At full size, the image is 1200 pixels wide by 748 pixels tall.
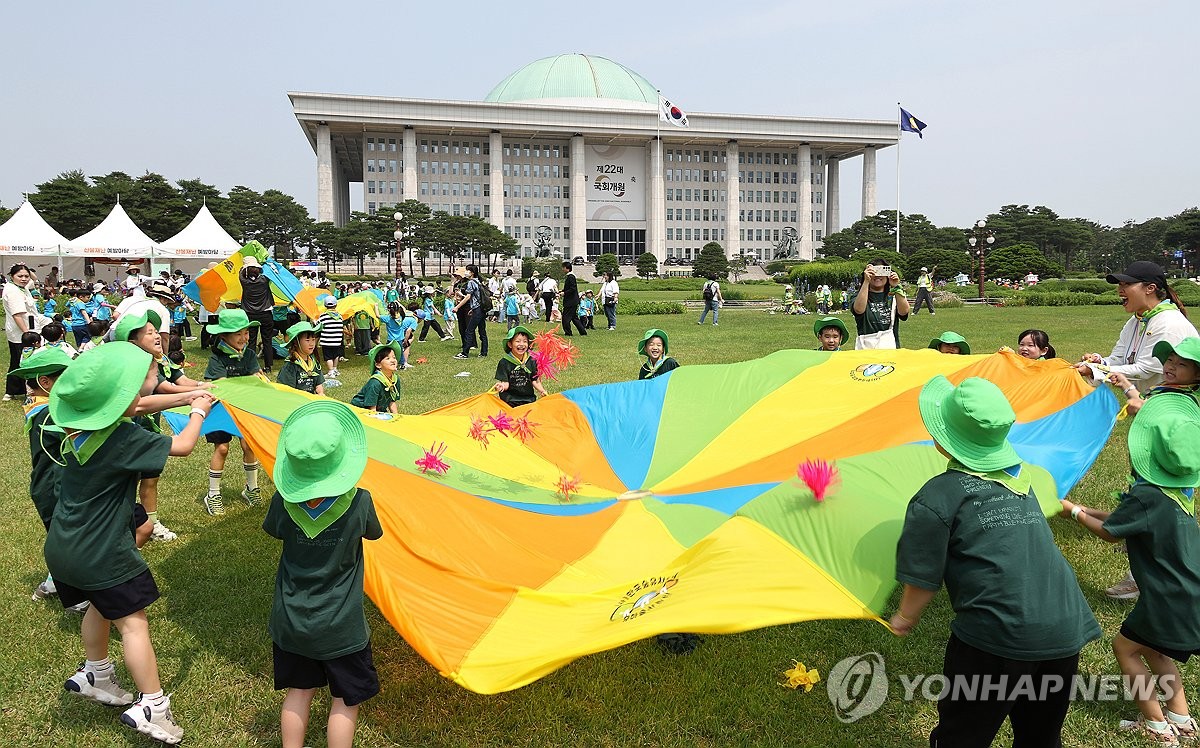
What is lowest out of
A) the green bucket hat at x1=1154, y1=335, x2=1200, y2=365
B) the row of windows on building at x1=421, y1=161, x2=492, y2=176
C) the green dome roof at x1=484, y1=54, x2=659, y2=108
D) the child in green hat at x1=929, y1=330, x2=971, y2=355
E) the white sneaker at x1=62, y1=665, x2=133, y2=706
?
the white sneaker at x1=62, y1=665, x2=133, y2=706

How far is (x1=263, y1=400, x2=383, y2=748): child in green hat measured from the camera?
2742mm

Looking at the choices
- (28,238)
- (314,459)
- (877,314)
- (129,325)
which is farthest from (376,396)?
(28,238)

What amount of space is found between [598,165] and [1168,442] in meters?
81.3

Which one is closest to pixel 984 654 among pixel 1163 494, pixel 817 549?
pixel 817 549

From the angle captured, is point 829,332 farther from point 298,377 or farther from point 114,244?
point 114,244

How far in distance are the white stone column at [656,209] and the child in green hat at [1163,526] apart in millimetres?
77305

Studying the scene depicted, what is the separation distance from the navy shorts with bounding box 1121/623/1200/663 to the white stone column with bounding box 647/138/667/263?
254 feet

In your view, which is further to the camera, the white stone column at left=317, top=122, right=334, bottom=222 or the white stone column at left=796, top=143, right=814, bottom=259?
the white stone column at left=796, top=143, right=814, bottom=259

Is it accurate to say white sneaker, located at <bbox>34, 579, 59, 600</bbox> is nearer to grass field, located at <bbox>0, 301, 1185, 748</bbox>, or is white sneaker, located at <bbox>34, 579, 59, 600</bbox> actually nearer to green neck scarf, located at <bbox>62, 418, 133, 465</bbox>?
grass field, located at <bbox>0, 301, 1185, 748</bbox>

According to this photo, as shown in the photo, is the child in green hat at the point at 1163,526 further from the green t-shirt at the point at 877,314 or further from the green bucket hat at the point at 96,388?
the green t-shirt at the point at 877,314

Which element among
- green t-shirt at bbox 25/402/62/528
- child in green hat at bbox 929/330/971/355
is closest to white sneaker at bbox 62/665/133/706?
green t-shirt at bbox 25/402/62/528

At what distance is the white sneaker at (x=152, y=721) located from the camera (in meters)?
3.29

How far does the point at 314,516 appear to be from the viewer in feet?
9.18

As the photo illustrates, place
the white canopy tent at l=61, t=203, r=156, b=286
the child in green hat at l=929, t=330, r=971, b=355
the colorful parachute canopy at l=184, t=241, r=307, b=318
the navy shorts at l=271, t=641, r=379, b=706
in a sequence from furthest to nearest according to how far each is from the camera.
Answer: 1. the white canopy tent at l=61, t=203, r=156, b=286
2. the colorful parachute canopy at l=184, t=241, r=307, b=318
3. the child in green hat at l=929, t=330, r=971, b=355
4. the navy shorts at l=271, t=641, r=379, b=706
